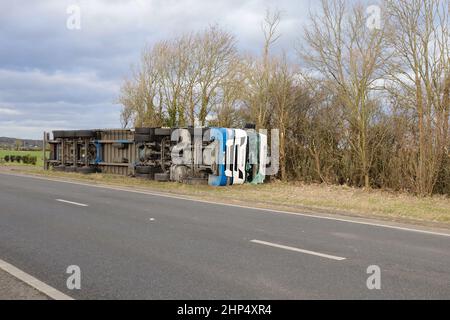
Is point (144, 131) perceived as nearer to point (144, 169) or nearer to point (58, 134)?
point (144, 169)

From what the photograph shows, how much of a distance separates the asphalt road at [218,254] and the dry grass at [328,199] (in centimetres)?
140

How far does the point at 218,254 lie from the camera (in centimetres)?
680

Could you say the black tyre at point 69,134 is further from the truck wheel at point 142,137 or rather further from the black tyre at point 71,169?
the truck wheel at point 142,137

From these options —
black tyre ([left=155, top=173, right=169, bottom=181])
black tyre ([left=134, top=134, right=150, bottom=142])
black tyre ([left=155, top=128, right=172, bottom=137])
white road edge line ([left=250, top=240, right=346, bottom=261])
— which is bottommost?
white road edge line ([left=250, top=240, right=346, bottom=261])

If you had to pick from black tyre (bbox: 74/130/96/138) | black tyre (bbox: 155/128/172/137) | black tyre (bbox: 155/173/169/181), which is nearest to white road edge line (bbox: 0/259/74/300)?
black tyre (bbox: 155/173/169/181)

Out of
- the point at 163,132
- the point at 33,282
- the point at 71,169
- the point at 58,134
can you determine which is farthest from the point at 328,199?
the point at 58,134

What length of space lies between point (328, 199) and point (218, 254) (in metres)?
7.82

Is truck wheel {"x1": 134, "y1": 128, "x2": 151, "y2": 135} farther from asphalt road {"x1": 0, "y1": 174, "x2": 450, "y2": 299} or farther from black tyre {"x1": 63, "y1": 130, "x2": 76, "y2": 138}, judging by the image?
asphalt road {"x1": 0, "y1": 174, "x2": 450, "y2": 299}

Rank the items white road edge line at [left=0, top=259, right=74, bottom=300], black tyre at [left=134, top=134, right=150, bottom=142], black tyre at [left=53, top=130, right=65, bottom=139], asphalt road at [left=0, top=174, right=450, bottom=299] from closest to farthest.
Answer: white road edge line at [left=0, top=259, right=74, bottom=300] < asphalt road at [left=0, top=174, right=450, bottom=299] < black tyre at [left=134, top=134, right=150, bottom=142] < black tyre at [left=53, top=130, right=65, bottom=139]

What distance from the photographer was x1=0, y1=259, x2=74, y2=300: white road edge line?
15.9ft

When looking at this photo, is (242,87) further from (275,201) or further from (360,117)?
(275,201)

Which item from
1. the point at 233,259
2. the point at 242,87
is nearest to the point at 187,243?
the point at 233,259

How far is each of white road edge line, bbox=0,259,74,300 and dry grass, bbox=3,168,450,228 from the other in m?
7.94

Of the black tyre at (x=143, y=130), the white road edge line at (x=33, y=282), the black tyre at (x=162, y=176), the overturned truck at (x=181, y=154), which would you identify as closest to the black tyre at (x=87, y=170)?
the overturned truck at (x=181, y=154)
